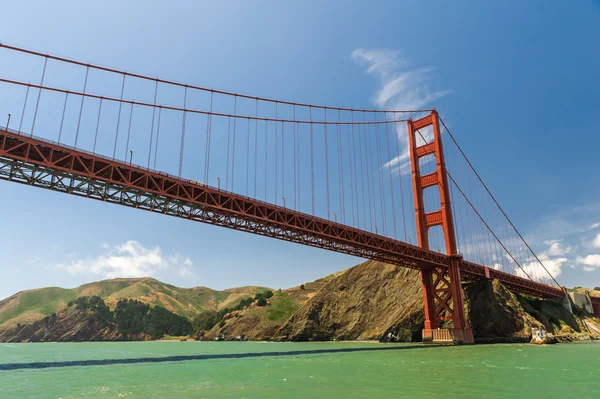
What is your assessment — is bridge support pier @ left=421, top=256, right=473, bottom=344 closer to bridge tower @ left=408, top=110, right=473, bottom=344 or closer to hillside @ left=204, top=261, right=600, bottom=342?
bridge tower @ left=408, top=110, right=473, bottom=344

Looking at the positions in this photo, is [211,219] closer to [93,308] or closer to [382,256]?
[382,256]

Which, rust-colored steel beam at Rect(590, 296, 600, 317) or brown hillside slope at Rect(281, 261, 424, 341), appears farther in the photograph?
rust-colored steel beam at Rect(590, 296, 600, 317)

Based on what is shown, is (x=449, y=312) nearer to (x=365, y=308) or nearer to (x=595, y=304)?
(x=365, y=308)

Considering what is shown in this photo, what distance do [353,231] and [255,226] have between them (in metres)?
11.5

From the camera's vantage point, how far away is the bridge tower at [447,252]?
49625 millimetres

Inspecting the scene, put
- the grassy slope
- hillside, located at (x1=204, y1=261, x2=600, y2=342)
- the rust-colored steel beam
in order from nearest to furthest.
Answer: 1. hillside, located at (x1=204, y1=261, x2=600, y2=342)
2. the rust-colored steel beam
3. the grassy slope

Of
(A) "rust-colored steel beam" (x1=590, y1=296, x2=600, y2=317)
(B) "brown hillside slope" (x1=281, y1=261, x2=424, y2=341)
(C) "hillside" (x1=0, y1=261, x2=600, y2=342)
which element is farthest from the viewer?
(A) "rust-colored steel beam" (x1=590, y1=296, x2=600, y2=317)

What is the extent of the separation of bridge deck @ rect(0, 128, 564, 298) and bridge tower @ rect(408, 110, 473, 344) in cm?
226

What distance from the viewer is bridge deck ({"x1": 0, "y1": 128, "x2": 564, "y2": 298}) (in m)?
26.3

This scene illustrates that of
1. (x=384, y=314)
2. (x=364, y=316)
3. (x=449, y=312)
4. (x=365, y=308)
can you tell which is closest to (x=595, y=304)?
(x=384, y=314)

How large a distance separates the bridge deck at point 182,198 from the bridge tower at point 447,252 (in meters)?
2.26

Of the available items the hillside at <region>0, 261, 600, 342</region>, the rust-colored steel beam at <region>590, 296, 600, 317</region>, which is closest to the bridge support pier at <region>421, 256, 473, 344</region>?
the hillside at <region>0, 261, 600, 342</region>

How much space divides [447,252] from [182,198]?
3442 cm

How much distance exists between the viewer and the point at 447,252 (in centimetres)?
5138
